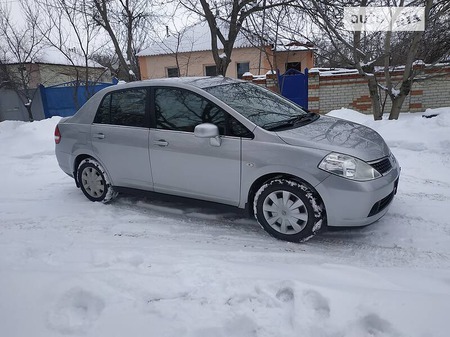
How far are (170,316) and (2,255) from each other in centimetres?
193

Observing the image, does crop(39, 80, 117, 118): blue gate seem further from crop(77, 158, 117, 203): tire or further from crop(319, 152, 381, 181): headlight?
crop(319, 152, 381, 181): headlight

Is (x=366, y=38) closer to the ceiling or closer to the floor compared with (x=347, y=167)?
closer to the ceiling

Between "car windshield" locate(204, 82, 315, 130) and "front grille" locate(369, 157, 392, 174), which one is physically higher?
"car windshield" locate(204, 82, 315, 130)

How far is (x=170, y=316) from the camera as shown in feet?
7.19

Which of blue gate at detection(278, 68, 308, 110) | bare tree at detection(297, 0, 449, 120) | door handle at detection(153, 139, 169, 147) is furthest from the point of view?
blue gate at detection(278, 68, 308, 110)

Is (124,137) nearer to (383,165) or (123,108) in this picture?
(123,108)

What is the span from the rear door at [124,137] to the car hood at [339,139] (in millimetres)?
1652

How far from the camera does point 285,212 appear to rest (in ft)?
10.4

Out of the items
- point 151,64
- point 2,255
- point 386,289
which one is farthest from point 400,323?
point 151,64

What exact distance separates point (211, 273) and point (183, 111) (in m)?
1.81

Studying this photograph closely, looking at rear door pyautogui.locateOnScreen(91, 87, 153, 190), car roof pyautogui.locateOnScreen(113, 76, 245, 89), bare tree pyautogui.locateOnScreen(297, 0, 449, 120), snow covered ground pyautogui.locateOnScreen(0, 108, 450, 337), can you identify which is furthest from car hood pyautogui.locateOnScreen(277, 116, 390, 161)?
bare tree pyautogui.locateOnScreen(297, 0, 449, 120)

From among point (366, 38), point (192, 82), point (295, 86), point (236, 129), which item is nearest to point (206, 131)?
point (236, 129)

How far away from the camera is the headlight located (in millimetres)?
2924

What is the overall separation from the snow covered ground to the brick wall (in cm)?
960
